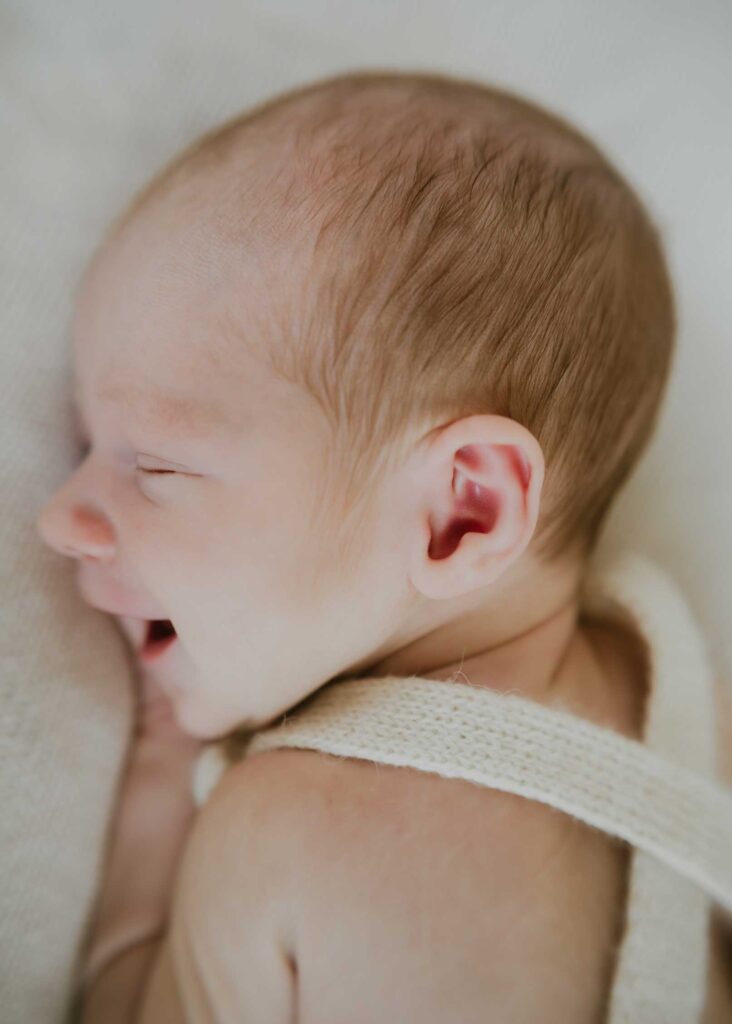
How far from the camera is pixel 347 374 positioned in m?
0.71

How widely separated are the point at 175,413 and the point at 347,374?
148mm

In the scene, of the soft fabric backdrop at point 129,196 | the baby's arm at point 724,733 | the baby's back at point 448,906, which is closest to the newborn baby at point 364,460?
the baby's back at point 448,906

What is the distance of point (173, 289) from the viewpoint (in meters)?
0.75

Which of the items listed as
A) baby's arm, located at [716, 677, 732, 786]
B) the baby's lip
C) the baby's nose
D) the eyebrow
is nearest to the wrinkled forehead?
the eyebrow

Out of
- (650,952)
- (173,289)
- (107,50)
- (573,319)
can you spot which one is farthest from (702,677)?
(107,50)

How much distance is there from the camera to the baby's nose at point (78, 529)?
79 centimetres

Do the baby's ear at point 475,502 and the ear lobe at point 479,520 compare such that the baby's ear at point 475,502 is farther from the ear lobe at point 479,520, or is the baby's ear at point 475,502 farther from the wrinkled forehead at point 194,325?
the wrinkled forehead at point 194,325

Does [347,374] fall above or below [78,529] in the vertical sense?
above

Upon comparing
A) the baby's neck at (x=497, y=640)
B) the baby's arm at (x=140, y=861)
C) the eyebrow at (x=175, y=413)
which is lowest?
the baby's arm at (x=140, y=861)

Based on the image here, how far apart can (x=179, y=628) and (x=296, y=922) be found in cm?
27

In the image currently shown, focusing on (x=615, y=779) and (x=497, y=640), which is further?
(x=497, y=640)

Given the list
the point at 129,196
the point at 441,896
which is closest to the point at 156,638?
the point at 441,896

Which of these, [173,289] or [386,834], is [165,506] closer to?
[173,289]

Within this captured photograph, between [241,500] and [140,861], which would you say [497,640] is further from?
[140,861]
